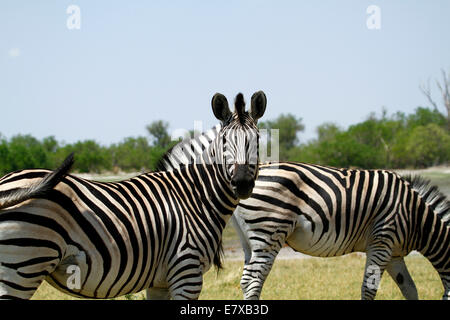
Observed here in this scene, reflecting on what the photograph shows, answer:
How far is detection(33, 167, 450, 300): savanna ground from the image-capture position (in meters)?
7.68

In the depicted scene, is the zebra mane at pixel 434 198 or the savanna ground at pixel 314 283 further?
the savanna ground at pixel 314 283

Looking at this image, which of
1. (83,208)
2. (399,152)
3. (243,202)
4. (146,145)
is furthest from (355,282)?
(146,145)

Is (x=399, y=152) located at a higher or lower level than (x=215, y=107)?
lower

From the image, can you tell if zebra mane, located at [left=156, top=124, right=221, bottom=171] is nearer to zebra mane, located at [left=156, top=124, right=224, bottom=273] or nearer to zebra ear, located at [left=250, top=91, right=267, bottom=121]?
zebra mane, located at [left=156, top=124, right=224, bottom=273]

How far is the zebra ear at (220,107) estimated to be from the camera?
4.03 meters

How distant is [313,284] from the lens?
8.48 meters

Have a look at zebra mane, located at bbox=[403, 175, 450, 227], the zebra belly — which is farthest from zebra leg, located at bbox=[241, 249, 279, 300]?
zebra mane, located at bbox=[403, 175, 450, 227]

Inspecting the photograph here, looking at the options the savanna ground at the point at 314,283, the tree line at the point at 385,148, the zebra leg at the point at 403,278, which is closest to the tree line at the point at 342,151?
the tree line at the point at 385,148

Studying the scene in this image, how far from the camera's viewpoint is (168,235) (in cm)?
371

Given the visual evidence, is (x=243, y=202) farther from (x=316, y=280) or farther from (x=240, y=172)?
(x=316, y=280)

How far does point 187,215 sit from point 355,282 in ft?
19.6

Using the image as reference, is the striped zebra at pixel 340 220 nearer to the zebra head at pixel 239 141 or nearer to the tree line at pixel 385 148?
the zebra head at pixel 239 141
